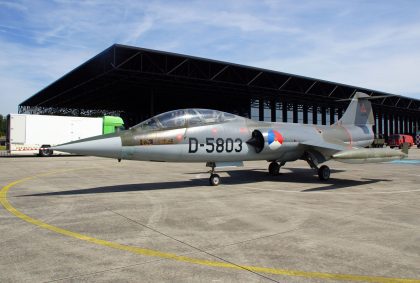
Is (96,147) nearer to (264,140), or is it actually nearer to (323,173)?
(264,140)

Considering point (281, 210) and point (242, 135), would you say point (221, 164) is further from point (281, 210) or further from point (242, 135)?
point (281, 210)

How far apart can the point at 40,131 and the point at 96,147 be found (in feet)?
82.3

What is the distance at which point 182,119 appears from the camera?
37.4ft

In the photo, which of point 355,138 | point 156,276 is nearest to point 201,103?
point 355,138

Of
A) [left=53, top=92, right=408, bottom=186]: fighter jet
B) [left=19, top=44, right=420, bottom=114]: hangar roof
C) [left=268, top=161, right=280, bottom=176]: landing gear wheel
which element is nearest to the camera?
[left=53, top=92, right=408, bottom=186]: fighter jet

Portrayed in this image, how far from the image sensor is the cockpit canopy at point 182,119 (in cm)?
1088

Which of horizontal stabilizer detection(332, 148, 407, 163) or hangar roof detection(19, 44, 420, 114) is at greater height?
hangar roof detection(19, 44, 420, 114)

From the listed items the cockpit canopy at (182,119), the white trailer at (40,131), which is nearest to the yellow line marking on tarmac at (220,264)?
the cockpit canopy at (182,119)

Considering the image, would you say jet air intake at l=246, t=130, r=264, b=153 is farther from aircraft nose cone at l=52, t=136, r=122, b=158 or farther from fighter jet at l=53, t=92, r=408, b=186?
aircraft nose cone at l=52, t=136, r=122, b=158

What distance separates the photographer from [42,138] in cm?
3130

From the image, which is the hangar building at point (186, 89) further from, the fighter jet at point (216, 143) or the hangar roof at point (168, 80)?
the fighter jet at point (216, 143)

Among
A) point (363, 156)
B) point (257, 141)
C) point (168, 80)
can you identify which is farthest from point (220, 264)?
point (168, 80)

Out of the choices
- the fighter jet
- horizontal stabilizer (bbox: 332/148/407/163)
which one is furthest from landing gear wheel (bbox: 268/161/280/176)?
horizontal stabilizer (bbox: 332/148/407/163)

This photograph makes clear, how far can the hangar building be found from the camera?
127ft
